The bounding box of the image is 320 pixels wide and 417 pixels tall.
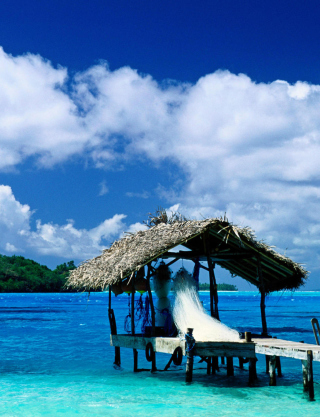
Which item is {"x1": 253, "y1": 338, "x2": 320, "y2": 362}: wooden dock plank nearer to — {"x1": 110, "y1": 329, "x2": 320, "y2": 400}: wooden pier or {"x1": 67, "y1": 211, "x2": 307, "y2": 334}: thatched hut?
{"x1": 110, "y1": 329, "x2": 320, "y2": 400}: wooden pier

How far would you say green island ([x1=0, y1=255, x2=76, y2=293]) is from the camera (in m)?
102

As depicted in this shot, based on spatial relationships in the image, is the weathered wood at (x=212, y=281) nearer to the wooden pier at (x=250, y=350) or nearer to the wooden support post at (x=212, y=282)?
the wooden support post at (x=212, y=282)

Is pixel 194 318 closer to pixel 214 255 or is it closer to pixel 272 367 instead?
pixel 272 367

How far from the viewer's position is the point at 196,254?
1161 cm

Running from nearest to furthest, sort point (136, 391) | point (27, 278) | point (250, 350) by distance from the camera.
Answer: point (250, 350)
point (136, 391)
point (27, 278)

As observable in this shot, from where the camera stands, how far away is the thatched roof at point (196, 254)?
9.95 meters

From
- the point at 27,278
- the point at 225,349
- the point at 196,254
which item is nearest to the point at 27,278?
the point at 27,278

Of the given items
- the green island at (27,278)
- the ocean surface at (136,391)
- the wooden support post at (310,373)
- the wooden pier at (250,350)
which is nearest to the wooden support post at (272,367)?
the wooden pier at (250,350)

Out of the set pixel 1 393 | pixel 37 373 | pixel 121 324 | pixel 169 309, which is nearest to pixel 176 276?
pixel 169 309

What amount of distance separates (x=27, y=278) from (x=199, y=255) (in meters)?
97.5

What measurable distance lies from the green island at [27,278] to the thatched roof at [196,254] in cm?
9050

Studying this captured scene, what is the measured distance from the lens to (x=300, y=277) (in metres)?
11.8

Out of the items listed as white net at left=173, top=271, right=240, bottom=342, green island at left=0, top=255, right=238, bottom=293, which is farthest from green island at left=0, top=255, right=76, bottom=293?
white net at left=173, top=271, right=240, bottom=342

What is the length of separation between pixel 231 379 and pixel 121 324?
74.9ft
